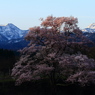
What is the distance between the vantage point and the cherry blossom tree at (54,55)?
22469 mm

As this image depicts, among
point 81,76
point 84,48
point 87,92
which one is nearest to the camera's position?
point 81,76

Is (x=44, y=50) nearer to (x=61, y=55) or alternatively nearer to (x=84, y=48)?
(x=61, y=55)

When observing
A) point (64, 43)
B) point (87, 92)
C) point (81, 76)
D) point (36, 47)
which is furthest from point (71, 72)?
point (87, 92)

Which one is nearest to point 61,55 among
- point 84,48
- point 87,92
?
point 84,48

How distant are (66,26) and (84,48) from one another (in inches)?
149

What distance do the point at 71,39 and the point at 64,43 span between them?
1.81 meters

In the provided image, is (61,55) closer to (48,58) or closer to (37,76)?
(48,58)

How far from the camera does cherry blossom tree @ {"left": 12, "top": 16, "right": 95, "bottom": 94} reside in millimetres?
22469

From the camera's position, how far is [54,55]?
23453mm

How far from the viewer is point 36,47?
2603 centimetres

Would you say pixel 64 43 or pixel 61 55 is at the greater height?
pixel 64 43

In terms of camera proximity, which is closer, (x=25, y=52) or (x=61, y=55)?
(x=61, y=55)

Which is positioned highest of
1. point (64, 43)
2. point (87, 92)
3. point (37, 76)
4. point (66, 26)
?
point (66, 26)

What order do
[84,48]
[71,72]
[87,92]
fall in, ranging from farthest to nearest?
[87,92] < [84,48] < [71,72]
